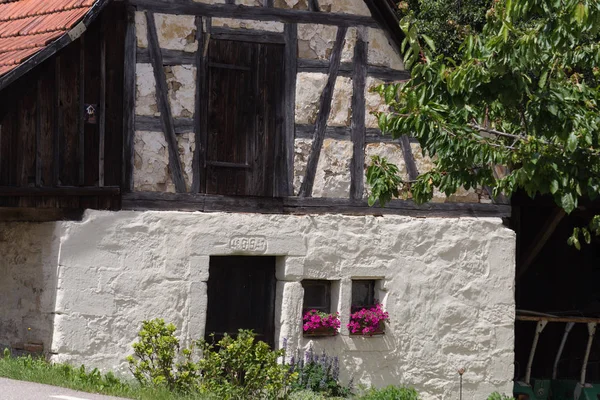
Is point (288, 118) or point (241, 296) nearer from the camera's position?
point (288, 118)

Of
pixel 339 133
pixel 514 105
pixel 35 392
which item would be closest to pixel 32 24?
pixel 339 133

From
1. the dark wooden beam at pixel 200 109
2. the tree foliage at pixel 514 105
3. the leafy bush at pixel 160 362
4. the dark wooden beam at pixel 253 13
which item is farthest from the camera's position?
the dark wooden beam at pixel 200 109

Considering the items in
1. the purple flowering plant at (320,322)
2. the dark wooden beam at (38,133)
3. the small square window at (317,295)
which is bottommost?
the purple flowering plant at (320,322)

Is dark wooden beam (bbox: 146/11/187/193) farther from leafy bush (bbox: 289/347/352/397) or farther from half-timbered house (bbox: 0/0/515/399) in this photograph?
leafy bush (bbox: 289/347/352/397)

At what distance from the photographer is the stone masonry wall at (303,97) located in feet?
42.5

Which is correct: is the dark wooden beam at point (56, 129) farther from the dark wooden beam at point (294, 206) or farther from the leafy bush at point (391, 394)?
the leafy bush at point (391, 394)

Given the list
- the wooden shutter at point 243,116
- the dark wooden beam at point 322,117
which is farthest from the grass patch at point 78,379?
the dark wooden beam at point 322,117

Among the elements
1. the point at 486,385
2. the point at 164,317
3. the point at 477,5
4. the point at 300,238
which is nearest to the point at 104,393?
the point at 164,317

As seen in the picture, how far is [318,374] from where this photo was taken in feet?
44.2

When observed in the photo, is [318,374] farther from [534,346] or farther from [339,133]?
[534,346]

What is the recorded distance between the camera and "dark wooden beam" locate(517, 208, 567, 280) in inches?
667

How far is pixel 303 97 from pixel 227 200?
1463 mm

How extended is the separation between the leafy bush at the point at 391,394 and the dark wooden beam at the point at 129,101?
3398 millimetres

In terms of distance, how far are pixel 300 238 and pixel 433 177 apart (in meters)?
3.54
